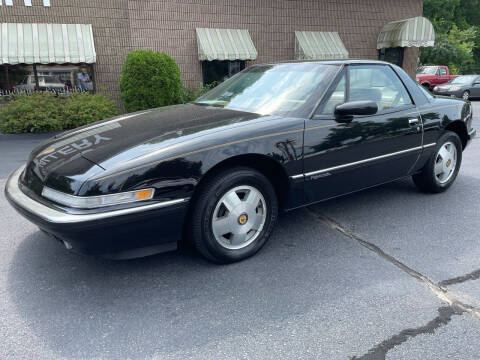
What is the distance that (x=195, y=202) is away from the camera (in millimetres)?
2830

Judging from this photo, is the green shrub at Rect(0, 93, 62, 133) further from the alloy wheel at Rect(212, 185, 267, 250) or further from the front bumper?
the alloy wheel at Rect(212, 185, 267, 250)

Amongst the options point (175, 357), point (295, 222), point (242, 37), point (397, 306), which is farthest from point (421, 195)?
point (242, 37)

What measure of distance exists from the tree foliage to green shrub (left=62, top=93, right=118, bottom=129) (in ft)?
96.1

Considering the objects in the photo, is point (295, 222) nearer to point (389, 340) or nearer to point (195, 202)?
point (195, 202)

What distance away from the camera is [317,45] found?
44.4 ft

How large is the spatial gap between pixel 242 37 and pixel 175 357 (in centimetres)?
1177

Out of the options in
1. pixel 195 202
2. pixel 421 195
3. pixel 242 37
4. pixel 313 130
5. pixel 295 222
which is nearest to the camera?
pixel 195 202

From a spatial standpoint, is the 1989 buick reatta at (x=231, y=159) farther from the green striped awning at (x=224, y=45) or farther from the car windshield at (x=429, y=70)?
the car windshield at (x=429, y=70)

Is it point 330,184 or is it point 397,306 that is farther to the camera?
point 330,184

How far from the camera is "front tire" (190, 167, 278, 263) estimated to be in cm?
284

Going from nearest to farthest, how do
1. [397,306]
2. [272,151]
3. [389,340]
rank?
[389,340], [397,306], [272,151]

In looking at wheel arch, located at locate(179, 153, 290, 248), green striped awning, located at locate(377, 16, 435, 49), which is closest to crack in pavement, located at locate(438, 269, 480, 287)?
wheel arch, located at locate(179, 153, 290, 248)

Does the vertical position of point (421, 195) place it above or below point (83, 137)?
below

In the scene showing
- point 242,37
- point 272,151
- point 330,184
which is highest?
point 242,37
